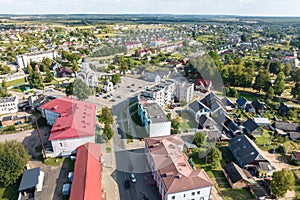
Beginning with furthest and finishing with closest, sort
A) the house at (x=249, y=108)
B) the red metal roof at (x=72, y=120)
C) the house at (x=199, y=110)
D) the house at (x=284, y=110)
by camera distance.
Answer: the house at (x=249, y=108)
the house at (x=284, y=110)
the house at (x=199, y=110)
the red metal roof at (x=72, y=120)

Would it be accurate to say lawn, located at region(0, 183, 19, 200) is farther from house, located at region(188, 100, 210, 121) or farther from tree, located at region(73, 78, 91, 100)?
house, located at region(188, 100, 210, 121)

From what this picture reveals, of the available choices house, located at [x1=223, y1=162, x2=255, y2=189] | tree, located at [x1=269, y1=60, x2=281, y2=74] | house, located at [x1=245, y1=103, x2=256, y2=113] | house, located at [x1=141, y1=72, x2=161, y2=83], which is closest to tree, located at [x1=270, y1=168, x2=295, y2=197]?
house, located at [x1=223, y1=162, x2=255, y2=189]

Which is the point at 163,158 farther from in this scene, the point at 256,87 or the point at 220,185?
the point at 256,87

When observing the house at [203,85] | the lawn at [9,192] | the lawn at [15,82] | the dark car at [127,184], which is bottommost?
the lawn at [9,192]

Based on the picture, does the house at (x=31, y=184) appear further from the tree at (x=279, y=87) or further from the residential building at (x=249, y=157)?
the tree at (x=279, y=87)

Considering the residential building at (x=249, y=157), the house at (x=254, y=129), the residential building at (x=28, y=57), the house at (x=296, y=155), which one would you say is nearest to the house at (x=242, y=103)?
the house at (x=254, y=129)

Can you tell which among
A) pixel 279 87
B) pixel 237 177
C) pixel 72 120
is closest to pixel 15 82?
pixel 72 120

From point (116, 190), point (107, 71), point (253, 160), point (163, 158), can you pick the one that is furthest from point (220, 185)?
point (107, 71)

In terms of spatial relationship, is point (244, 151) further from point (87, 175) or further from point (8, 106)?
point (8, 106)
